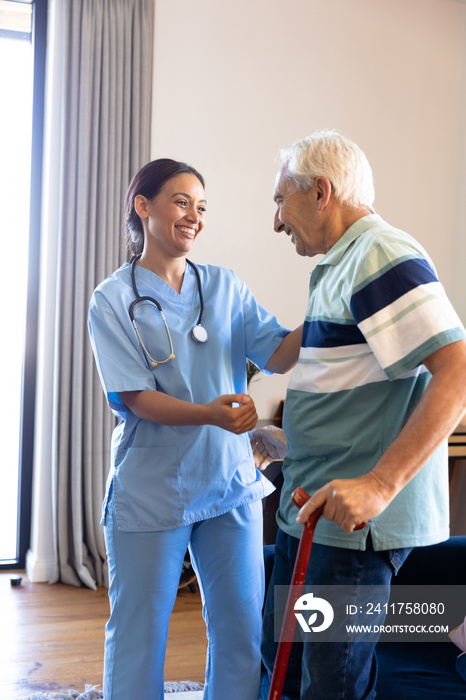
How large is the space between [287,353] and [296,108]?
2.27 metres

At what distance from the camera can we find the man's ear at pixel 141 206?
6.02ft

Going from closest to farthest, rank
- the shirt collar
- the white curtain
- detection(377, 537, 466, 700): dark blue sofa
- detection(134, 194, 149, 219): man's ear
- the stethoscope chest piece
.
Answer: the shirt collar → detection(377, 537, 466, 700): dark blue sofa → the stethoscope chest piece → detection(134, 194, 149, 219): man's ear → the white curtain

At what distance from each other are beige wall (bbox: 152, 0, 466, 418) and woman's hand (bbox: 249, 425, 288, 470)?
5.77 ft

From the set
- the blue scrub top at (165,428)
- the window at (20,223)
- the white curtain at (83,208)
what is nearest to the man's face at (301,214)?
the blue scrub top at (165,428)

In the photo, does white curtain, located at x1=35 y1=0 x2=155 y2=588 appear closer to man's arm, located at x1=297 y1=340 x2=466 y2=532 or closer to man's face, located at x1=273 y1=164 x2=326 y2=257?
man's face, located at x1=273 y1=164 x2=326 y2=257

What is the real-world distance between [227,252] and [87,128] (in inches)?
36.1

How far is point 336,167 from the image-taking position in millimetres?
1374

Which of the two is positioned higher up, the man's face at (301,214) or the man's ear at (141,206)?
the man's ear at (141,206)

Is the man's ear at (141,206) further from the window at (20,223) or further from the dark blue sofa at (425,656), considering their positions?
the window at (20,223)

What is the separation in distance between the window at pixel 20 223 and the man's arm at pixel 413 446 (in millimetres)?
2799

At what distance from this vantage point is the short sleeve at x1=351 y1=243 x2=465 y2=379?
43.1 inches

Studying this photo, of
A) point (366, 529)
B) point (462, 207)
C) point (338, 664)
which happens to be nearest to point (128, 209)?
point (366, 529)

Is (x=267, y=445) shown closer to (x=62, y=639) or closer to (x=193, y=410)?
(x=193, y=410)

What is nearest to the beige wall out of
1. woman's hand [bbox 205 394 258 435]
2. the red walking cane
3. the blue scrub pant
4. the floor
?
the floor
